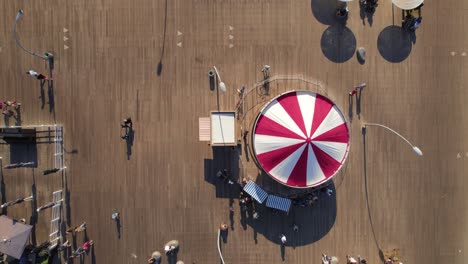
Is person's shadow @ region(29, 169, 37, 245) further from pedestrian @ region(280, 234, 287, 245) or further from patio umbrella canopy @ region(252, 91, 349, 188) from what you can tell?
pedestrian @ region(280, 234, 287, 245)

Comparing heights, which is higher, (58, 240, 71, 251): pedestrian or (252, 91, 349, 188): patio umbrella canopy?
(252, 91, 349, 188): patio umbrella canopy

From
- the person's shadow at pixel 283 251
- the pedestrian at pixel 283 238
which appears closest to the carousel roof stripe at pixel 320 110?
the pedestrian at pixel 283 238

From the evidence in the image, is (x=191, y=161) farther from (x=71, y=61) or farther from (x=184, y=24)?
(x=71, y=61)

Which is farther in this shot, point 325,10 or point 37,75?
point 325,10

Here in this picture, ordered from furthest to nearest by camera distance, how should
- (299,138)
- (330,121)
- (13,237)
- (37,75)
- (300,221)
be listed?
(300,221), (37,75), (13,237), (330,121), (299,138)

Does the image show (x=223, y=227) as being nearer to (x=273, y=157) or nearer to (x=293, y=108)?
(x=273, y=157)

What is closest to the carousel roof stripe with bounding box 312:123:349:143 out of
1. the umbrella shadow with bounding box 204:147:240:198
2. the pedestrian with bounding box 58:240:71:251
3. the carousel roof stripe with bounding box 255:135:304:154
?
the carousel roof stripe with bounding box 255:135:304:154

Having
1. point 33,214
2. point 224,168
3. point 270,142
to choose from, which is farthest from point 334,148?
point 33,214
